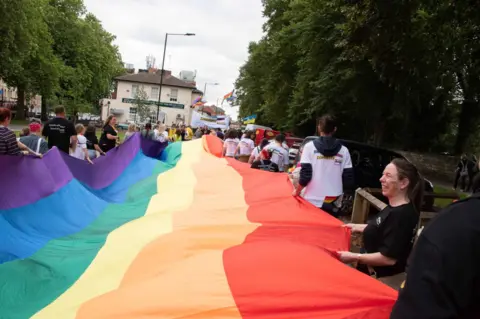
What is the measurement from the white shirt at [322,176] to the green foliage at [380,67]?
7.04 m

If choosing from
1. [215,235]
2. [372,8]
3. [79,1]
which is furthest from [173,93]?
[215,235]

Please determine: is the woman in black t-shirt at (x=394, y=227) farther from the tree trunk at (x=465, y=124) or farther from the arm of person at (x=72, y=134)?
the tree trunk at (x=465, y=124)

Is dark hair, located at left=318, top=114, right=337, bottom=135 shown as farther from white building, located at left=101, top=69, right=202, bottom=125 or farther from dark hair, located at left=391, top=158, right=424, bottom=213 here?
white building, located at left=101, top=69, right=202, bottom=125

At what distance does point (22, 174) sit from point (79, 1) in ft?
156

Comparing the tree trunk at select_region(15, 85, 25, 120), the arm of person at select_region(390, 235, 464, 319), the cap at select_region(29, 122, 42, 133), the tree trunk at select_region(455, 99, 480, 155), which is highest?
the tree trunk at select_region(455, 99, 480, 155)

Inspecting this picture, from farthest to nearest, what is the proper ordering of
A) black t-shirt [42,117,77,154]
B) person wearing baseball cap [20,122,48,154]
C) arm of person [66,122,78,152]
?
arm of person [66,122,78,152]
black t-shirt [42,117,77,154]
person wearing baseball cap [20,122,48,154]

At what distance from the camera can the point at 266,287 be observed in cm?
239

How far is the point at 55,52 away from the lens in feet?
149

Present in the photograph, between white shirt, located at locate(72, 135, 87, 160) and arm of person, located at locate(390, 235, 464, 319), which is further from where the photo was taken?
white shirt, located at locate(72, 135, 87, 160)

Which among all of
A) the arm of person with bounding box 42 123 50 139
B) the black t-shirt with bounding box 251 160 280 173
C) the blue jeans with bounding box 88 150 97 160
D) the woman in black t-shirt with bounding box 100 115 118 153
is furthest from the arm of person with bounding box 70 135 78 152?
the black t-shirt with bounding box 251 160 280 173

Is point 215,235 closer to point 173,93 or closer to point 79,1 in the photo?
point 79,1

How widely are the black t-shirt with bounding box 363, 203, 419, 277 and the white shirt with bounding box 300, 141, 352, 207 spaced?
6.58ft

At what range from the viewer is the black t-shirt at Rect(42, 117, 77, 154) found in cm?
851

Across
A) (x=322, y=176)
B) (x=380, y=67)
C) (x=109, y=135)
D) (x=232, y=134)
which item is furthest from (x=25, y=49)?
(x=322, y=176)
